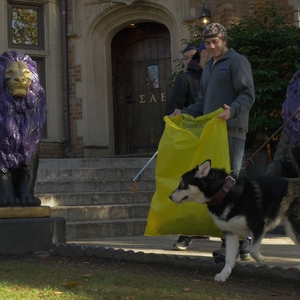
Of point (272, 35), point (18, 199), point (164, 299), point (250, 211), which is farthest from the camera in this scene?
point (272, 35)

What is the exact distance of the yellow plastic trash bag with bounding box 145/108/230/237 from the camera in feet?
16.8

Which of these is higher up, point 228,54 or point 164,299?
point 228,54

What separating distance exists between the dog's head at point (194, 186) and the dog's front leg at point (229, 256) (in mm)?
318

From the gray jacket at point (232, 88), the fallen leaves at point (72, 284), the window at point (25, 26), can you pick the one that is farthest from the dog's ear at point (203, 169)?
the window at point (25, 26)

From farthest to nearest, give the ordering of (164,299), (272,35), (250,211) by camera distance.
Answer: (272,35) < (250,211) < (164,299)

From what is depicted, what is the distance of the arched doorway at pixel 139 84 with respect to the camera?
13914mm

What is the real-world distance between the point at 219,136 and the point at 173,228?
845mm

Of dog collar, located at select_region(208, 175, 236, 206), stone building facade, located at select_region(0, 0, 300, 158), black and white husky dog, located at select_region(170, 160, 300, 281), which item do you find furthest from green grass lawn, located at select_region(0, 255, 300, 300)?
stone building facade, located at select_region(0, 0, 300, 158)

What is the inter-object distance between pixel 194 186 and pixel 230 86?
1061 mm

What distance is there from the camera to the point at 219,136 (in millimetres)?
5094

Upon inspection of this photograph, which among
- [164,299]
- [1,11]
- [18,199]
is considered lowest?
[164,299]

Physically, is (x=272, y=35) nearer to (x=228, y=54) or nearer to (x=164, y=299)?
(x=228, y=54)

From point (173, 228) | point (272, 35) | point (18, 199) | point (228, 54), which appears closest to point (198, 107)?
point (228, 54)

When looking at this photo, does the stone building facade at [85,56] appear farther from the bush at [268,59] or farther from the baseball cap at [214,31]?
the baseball cap at [214,31]
